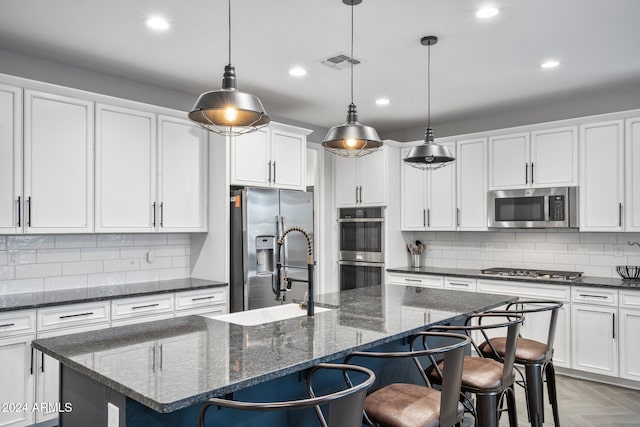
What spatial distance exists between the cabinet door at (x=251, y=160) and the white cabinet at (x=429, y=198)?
1.92 m

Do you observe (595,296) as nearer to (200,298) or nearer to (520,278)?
(520,278)

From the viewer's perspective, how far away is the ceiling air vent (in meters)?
3.66

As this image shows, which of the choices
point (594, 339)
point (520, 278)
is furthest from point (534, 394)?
point (520, 278)

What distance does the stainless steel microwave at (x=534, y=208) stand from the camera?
4.56m

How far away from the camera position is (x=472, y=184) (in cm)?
525

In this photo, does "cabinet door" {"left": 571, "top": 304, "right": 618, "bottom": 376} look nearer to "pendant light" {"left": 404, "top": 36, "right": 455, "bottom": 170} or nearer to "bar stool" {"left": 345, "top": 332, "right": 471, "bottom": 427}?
"pendant light" {"left": 404, "top": 36, "right": 455, "bottom": 170}

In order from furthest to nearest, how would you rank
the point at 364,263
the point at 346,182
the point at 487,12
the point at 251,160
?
1. the point at 346,182
2. the point at 364,263
3. the point at 251,160
4. the point at 487,12

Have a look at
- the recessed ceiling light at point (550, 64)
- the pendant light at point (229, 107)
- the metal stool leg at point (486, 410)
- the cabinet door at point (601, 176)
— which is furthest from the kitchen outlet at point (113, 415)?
the cabinet door at point (601, 176)

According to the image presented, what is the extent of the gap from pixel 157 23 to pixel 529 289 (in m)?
3.94

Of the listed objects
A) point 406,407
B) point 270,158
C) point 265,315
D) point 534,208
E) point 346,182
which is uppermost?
point 270,158

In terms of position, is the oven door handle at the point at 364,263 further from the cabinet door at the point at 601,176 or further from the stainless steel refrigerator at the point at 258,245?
the cabinet door at the point at 601,176

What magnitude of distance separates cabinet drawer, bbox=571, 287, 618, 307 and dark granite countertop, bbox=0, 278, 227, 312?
3.21 m

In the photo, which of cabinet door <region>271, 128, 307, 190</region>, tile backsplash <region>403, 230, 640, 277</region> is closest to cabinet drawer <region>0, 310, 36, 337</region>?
cabinet door <region>271, 128, 307, 190</region>

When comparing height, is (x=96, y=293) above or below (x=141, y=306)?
above
